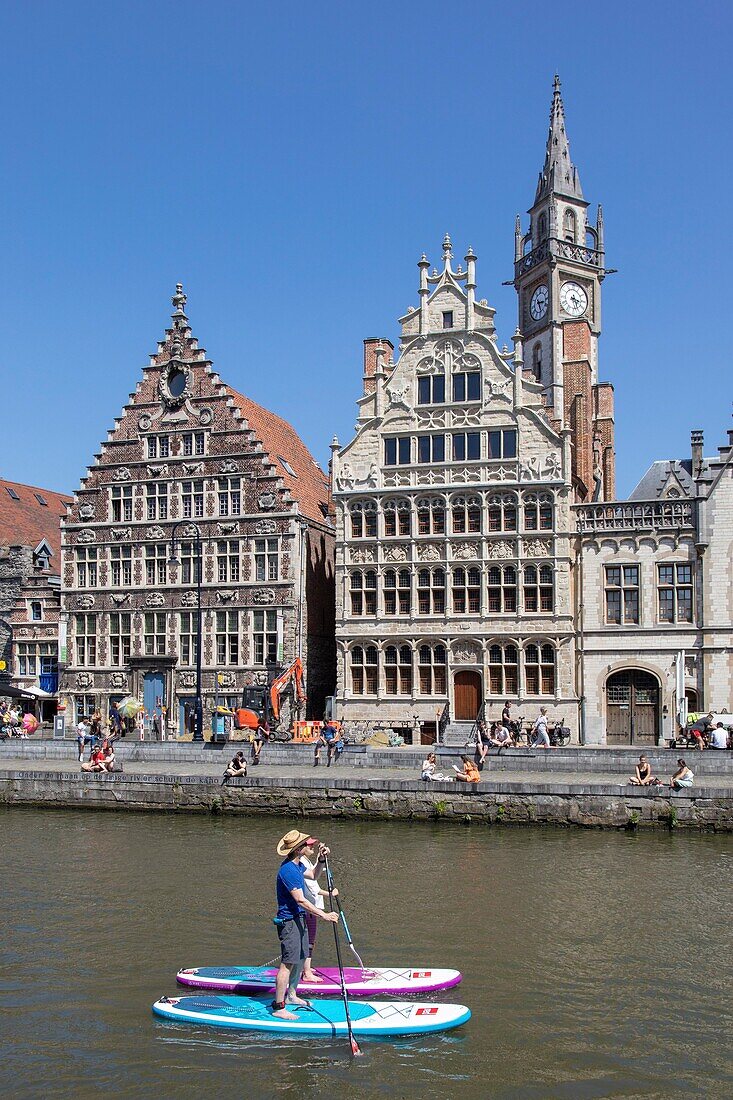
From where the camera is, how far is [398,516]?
156 feet

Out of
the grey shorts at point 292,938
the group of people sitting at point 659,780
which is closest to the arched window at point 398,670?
the group of people sitting at point 659,780

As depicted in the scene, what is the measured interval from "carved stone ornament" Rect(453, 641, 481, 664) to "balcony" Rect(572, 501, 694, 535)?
6.21m

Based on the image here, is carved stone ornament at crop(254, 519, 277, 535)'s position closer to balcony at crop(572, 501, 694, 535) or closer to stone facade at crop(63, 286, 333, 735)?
stone facade at crop(63, 286, 333, 735)

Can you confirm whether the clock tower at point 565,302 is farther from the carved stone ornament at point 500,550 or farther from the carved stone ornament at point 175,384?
the carved stone ornament at point 175,384

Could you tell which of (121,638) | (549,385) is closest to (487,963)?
(121,638)

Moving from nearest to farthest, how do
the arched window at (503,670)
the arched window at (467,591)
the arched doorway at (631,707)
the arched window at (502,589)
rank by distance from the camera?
the arched doorway at (631,707) → the arched window at (503,670) → the arched window at (502,589) → the arched window at (467,591)

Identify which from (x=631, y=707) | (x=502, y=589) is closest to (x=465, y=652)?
(x=502, y=589)

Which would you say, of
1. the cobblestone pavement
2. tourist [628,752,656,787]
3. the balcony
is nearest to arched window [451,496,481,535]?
the balcony

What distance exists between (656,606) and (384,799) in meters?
17.8

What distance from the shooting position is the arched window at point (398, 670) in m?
46.8

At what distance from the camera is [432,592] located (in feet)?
153

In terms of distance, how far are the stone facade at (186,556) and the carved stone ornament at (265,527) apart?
0.05 m

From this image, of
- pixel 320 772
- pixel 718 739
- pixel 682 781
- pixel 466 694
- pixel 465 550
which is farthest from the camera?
pixel 465 550

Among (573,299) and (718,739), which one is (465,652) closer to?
(718,739)
